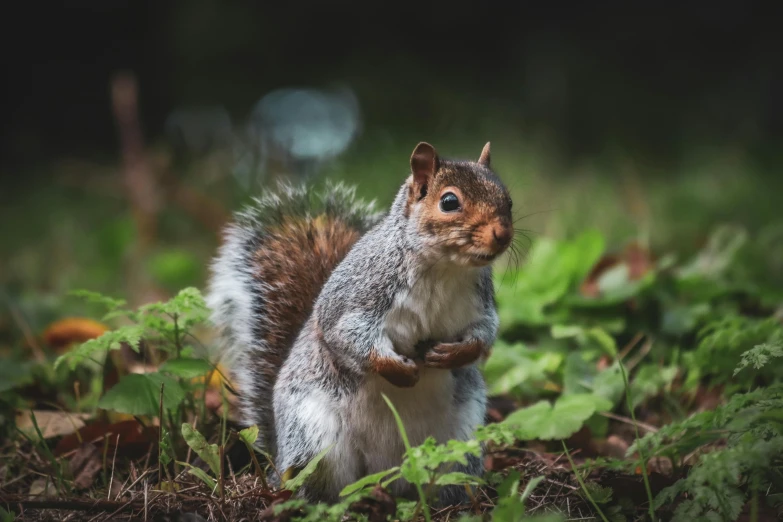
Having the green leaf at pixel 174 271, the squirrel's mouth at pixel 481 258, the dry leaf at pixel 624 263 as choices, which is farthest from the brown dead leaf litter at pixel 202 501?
the green leaf at pixel 174 271

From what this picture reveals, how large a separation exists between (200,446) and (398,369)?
43cm

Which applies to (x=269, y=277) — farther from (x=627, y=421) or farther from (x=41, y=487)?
(x=627, y=421)

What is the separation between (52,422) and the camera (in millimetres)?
1982

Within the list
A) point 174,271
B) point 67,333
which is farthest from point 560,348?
point 174,271

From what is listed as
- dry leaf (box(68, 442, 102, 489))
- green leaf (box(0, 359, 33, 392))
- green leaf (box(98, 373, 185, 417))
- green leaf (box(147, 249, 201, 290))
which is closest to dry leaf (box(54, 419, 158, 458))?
dry leaf (box(68, 442, 102, 489))

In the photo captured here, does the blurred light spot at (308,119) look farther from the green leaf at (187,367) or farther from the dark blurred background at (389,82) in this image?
the green leaf at (187,367)

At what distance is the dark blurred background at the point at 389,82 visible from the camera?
18.0 feet

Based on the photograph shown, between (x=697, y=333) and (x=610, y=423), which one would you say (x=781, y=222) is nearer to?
(x=697, y=333)

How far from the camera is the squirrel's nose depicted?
1.50 m

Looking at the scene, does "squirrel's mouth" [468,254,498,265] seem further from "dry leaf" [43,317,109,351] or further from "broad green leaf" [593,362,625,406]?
"dry leaf" [43,317,109,351]

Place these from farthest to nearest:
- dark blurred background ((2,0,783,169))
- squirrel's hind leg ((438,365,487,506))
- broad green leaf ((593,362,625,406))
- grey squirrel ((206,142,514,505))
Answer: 1. dark blurred background ((2,0,783,169))
2. broad green leaf ((593,362,625,406))
3. squirrel's hind leg ((438,365,487,506))
4. grey squirrel ((206,142,514,505))

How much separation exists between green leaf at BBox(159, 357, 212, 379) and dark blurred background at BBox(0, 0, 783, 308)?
3.31 m

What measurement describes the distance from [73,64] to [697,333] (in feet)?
19.6

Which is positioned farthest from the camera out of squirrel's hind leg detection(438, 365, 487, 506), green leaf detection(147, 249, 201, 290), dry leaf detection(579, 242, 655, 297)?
green leaf detection(147, 249, 201, 290)
